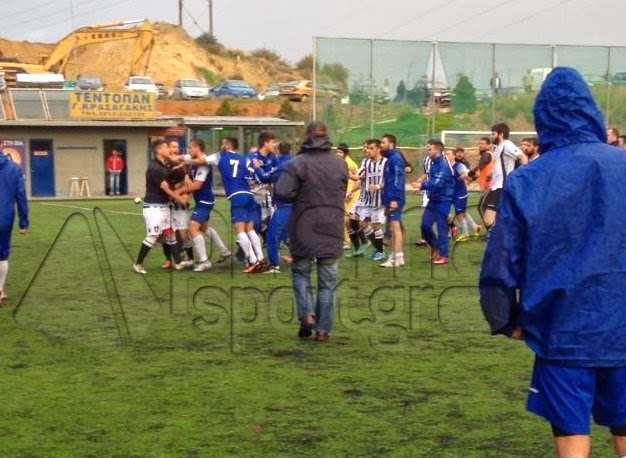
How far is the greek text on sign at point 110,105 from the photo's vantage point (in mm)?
38688

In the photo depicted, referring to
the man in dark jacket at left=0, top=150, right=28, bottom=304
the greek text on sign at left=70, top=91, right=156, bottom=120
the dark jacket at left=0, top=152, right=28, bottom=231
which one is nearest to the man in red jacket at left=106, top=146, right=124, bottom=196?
the greek text on sign at left=70, top=91, right=156, bottom=120

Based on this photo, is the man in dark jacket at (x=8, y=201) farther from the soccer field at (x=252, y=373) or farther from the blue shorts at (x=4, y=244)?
the soccer field at (x=252, y=373)

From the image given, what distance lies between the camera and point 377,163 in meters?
14.8

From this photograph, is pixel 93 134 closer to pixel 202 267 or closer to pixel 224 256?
pixel 224 256

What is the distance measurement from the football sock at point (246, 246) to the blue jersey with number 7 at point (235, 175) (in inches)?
23.0

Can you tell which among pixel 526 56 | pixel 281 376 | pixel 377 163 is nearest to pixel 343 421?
pixel 281 376

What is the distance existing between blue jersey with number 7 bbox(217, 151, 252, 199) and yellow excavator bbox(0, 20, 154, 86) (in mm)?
46316

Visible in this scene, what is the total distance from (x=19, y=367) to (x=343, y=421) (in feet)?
9.75

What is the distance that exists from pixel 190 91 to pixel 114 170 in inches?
995

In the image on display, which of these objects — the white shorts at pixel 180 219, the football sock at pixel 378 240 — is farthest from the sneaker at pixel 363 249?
the white shorts at pixel 180 219

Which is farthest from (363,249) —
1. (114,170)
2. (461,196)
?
(114,170)

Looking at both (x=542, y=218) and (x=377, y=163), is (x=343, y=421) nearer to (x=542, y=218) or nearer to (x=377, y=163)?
(x=542, y=218)

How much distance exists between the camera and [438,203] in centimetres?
1474

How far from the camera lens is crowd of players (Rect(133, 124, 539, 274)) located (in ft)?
44.3
